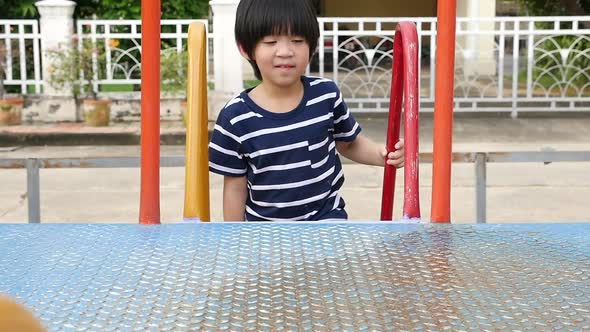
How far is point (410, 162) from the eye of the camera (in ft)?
5.76

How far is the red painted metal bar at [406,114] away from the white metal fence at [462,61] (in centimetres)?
687

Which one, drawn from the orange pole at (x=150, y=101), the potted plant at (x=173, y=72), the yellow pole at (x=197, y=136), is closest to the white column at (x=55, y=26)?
the potted plant at (x=173, y=72)

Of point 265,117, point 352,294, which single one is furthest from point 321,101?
point 352,294

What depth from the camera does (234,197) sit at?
1.91 meters

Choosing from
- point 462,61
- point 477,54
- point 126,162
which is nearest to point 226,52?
point 462,61

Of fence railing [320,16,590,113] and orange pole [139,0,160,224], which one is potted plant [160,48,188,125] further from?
orange pole [139,0,160,224]

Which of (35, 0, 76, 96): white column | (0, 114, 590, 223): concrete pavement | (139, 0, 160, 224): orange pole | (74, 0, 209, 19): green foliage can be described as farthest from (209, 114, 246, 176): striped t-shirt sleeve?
(74, 0, 209, 19): green foliage

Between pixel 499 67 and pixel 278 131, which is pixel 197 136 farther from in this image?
pixel 499 67

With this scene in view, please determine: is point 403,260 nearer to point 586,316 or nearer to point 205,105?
point 586,316

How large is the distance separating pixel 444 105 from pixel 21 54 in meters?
8.06

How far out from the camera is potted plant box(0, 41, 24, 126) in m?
8.80

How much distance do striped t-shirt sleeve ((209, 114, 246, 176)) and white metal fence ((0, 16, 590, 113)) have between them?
7.06m

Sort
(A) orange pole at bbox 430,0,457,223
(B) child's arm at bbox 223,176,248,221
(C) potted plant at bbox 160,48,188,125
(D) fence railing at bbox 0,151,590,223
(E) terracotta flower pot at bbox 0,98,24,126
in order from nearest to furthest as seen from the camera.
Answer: (A) orange pole at bbox 430,0,457,223
(B) child's arm at bbox 223,176,248,221
(D) fence railing at bbox 0,151,590,223
(C) potted plant at bbox 160,48,188,125
(E) terracotta flower pot at bbox 0,98,24,126

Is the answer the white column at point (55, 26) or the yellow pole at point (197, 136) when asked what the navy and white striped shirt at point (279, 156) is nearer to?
the yellow pole at point (197, 136)
